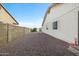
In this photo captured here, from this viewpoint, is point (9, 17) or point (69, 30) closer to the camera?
point (69, 30)

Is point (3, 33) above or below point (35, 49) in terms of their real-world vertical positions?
above

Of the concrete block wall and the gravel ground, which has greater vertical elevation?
the concrete block wall

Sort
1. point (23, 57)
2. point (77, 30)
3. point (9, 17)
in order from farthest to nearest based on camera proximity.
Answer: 1. point (9, 17)
2. point (77, 30)
3. point (23, 57)

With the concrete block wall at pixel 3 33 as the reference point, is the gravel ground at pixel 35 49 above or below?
below

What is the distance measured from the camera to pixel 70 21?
7.69 metres

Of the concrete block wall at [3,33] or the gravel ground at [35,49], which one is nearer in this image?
the gravel ground at [35,49]

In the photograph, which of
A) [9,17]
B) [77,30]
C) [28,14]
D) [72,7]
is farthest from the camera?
[9,17]

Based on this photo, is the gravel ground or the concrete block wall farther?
the concrete block wall

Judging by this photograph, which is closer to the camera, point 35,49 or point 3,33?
point 35,49

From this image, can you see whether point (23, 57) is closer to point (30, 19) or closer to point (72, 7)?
point (72, 7)

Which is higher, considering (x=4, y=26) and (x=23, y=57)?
(x=4, y=26)

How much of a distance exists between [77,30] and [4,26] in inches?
152

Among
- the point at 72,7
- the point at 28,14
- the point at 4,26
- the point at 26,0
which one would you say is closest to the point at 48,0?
the point at 26,0

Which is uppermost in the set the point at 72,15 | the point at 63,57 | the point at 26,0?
the point at 26,0
